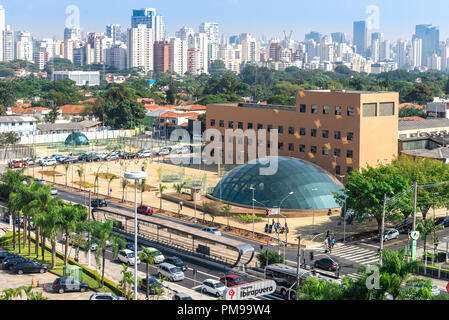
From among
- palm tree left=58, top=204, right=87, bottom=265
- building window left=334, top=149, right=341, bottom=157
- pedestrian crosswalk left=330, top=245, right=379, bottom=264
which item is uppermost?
building window left=334, top=149, right=341, bottom=157

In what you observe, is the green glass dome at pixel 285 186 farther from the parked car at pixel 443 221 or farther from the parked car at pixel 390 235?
the parked car at pixel 443 221

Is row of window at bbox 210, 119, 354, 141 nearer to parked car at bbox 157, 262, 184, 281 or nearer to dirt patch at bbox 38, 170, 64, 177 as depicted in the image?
dirt patch at bbox 38, 170, 64, 177

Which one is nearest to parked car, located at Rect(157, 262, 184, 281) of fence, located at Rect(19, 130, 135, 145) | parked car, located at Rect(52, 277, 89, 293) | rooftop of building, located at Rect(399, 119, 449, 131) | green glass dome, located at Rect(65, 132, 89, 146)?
parked car, located at Rect(52, 277, 89, 293)

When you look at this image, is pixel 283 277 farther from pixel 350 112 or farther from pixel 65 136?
pixel 65 136

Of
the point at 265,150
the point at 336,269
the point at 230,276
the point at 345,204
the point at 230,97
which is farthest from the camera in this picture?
the point at 230,97

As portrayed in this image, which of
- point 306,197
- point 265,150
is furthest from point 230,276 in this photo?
point 265,150

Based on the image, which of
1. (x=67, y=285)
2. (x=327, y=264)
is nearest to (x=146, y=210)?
(x=327, y=264)

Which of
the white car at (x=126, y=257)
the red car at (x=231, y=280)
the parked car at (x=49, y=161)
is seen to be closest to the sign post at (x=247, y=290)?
the red car at (x=231, y=280)
